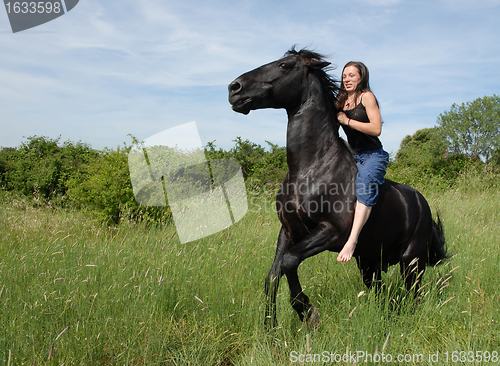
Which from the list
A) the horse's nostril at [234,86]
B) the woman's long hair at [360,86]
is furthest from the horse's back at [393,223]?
the horse's nostril at [234,86]

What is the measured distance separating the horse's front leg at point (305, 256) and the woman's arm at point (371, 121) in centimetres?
86

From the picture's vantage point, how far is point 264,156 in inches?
381

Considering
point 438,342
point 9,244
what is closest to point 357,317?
point 438,342

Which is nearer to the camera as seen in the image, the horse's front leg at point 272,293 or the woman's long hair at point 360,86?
the horse's front leg at point 272,293

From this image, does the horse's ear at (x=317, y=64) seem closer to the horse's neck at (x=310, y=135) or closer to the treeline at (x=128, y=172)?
the horse's neck at (x=310, y=135)

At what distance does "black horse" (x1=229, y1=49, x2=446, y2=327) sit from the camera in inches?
99.9

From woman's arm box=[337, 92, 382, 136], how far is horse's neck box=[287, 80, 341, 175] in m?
0.21

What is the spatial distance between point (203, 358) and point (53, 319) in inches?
48.7

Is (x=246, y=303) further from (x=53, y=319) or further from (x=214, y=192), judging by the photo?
(x=214, y=192)

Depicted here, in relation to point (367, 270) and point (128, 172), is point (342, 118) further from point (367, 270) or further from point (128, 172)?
point (128, 172)

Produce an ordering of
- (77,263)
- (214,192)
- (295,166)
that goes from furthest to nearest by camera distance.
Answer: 1. (214,192)
2. (77,263)
3. (295,166)

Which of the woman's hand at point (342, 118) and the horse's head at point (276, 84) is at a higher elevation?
the horse's head at point (276, 84)

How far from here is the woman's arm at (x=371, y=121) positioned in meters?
2.70

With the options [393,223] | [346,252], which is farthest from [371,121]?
[346,252]
